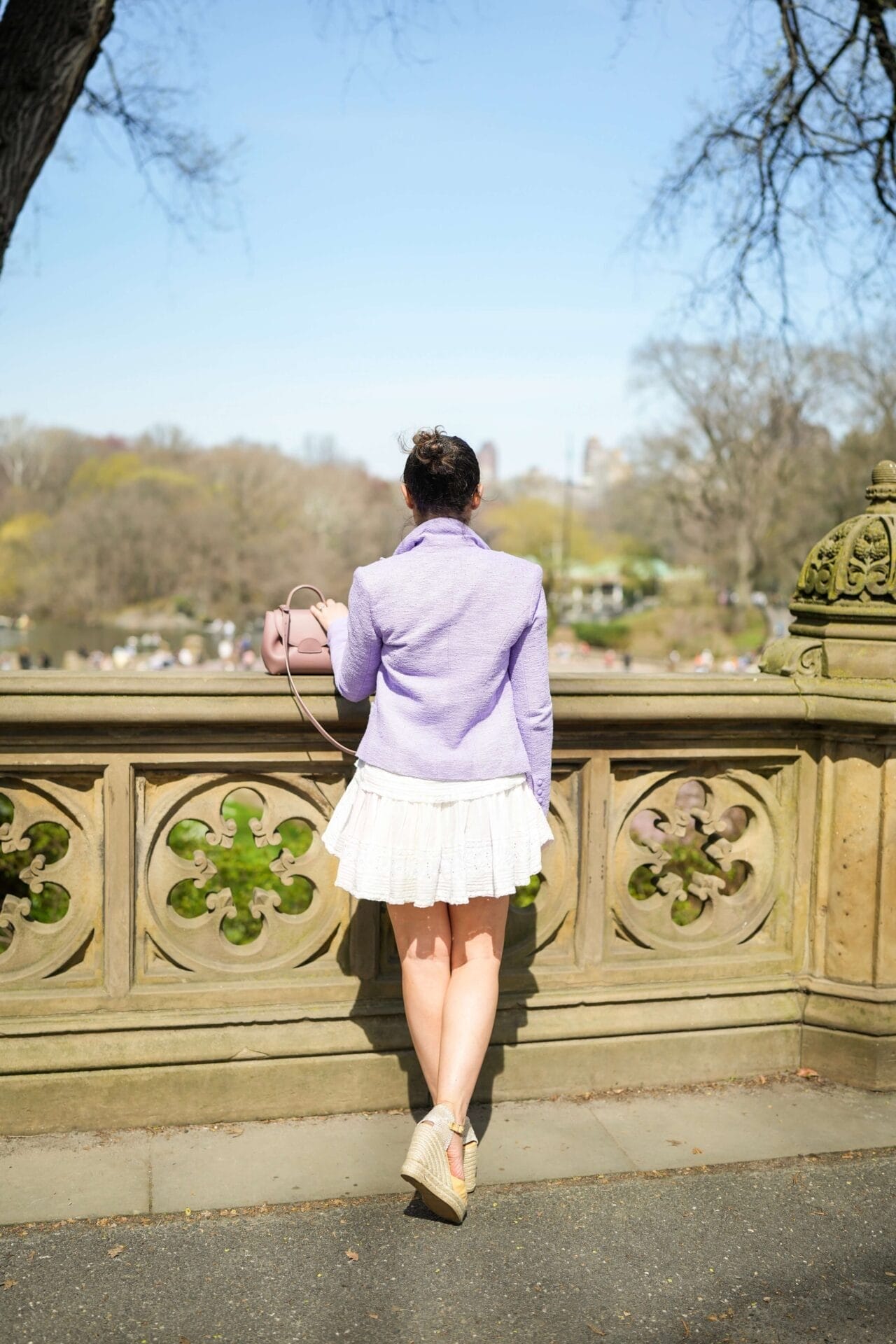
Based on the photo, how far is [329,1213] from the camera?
293cm

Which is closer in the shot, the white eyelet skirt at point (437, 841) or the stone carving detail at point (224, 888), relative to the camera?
the white eyelet skirt at point (437, 841)

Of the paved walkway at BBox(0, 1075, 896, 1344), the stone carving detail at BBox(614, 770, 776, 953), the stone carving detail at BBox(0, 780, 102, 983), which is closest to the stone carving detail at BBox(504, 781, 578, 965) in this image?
the stone carving detail at BBox(614, 770, 776, 953)

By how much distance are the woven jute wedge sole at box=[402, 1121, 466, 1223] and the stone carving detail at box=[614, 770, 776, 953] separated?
1205 mm

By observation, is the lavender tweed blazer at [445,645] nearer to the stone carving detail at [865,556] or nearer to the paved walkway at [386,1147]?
the paved walkway at [386,1147]

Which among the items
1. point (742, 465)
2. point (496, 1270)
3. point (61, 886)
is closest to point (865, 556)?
point (496, 1270)

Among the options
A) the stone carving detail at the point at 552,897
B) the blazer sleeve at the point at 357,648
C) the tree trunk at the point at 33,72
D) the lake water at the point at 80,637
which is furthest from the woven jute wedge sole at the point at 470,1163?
the lake water at the point at 80,637

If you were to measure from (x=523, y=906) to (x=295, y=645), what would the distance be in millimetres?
1135

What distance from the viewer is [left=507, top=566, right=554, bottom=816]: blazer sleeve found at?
3.01 metres

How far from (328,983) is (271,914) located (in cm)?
27

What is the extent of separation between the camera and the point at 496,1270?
2.69 m

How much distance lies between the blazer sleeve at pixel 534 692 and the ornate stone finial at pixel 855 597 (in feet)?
4.26

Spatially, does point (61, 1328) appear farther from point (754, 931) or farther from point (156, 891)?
point (754, 931)

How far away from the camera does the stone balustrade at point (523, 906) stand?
3.42m

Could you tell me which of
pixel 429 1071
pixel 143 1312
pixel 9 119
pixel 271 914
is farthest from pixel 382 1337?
pixel 9 119
